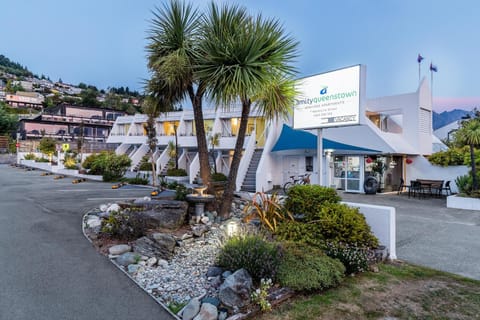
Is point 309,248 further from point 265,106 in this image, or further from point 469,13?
point 469,13

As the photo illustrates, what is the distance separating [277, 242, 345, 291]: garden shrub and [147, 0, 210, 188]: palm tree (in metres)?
4.38

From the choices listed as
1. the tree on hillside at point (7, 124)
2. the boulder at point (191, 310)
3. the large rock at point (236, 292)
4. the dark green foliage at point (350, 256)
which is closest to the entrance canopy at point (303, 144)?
the dark green foliage at point (350, 256)

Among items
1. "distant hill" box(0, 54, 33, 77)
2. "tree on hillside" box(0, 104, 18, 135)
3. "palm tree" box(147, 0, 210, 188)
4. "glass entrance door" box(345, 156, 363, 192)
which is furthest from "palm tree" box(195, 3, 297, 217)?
"distant hill" box(0, 54, 33, 77)

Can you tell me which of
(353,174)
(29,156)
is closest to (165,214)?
(353,174)

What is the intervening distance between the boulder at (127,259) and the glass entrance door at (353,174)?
15.8 metres

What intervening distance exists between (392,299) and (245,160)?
51.2 ft

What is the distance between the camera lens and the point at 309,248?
5062 millimetres

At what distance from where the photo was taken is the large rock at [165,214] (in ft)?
22.6

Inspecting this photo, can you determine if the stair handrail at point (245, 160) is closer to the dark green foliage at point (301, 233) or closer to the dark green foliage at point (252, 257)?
the dark green foliage at point (301, 233)

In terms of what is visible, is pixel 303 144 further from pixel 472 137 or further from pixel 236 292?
pixel 236 292

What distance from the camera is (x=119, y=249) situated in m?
5.58

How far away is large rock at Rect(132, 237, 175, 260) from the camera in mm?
5422

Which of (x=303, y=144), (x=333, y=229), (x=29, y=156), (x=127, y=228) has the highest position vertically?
(x=303, y=144)

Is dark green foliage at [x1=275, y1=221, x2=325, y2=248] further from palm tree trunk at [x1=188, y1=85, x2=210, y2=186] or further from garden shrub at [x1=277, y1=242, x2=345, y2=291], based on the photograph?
palm tree trunk at [x1=188, y1=85, x2=210, y2=186]
